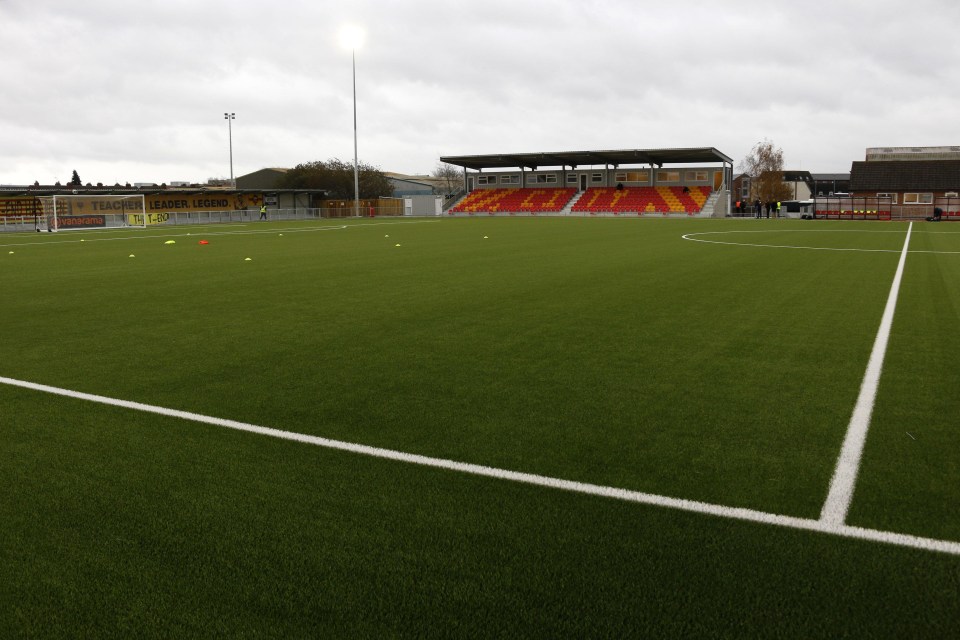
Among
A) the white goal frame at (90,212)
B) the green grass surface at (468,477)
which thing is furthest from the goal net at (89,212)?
the green grass surface at (468,477)

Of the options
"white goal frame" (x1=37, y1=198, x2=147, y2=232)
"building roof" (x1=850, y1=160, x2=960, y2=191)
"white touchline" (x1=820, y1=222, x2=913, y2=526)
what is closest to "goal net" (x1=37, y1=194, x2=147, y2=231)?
"white goal frame" (x1=37, y1=198, x2=147, y2=232)

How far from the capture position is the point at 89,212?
152 ft

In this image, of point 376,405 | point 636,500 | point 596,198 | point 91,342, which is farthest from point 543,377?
point 596,198

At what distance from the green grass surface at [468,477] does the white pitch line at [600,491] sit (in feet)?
0.26

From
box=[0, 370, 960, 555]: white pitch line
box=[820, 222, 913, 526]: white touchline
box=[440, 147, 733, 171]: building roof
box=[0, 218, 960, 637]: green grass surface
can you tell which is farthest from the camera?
box=[440, 147, 733, 171]: building roof

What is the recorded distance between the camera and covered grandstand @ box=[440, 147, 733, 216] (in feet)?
211

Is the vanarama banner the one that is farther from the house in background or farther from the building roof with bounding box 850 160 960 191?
the building roof with bounding box 850 160 960 191

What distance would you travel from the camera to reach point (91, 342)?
24.2 feet

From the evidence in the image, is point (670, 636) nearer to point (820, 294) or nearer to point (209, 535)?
point (209, 535)

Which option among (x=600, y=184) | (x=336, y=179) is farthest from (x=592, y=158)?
(x=336, y=179)

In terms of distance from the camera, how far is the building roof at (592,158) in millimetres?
62750

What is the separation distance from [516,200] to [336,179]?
24086 mm

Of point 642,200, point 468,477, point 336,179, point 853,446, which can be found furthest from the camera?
point 336,179

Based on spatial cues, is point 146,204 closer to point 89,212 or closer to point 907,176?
point 89,212
